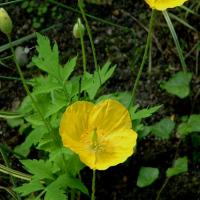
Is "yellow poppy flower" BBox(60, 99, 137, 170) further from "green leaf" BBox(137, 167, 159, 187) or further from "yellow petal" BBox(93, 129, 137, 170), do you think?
"green leaf" BBox(137, 167, 159, 187)

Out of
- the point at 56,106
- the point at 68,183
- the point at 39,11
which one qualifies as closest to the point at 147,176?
the point at 68,183

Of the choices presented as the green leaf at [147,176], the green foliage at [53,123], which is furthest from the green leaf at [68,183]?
the green leaf at [147,176]

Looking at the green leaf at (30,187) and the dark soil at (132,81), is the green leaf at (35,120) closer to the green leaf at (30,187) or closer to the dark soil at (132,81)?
the green leaf at (30,187)

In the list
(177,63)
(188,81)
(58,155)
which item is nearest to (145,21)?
(177,63)

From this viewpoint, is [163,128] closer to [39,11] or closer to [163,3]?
[163,3]

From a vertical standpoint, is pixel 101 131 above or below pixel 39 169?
above

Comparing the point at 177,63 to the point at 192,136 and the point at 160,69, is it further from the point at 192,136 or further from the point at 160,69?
the point at 192,136
